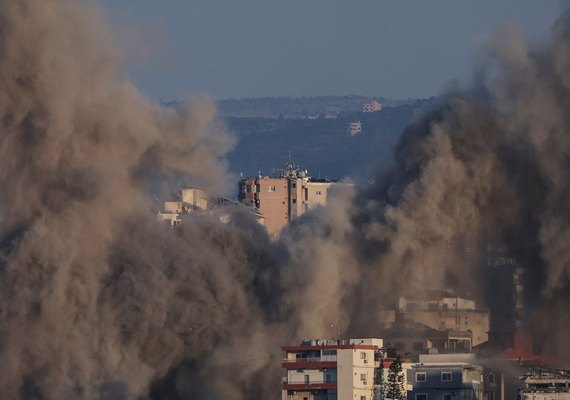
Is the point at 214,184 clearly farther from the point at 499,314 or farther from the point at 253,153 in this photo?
the point at 253,153

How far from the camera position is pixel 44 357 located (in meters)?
60.4

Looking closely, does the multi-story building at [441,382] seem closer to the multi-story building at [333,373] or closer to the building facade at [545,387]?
the multi-story building at [333,373]

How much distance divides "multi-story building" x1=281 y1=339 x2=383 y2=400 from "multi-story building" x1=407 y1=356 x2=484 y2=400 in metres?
0.86

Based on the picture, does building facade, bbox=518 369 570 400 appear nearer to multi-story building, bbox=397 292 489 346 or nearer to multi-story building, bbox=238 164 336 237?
multi-story building, bbox=397 292 489 346

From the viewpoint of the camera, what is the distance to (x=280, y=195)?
8906 cm

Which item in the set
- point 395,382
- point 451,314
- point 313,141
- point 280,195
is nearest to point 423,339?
point 451,314

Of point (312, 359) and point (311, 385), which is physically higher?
point (312, 359)

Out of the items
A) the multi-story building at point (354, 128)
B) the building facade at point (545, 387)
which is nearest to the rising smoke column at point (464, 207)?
the building facade at point (545, 387)

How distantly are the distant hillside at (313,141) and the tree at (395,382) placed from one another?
101374 mm

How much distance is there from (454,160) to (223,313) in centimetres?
683

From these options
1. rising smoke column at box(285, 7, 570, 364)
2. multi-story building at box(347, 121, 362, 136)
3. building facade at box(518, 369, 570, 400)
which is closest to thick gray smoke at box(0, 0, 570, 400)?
rising smoke column at box(285, 7, 570, 364)

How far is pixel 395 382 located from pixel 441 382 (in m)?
2.47

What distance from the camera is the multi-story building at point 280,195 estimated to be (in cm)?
8756

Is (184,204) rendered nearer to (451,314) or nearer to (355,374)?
(451,314)
